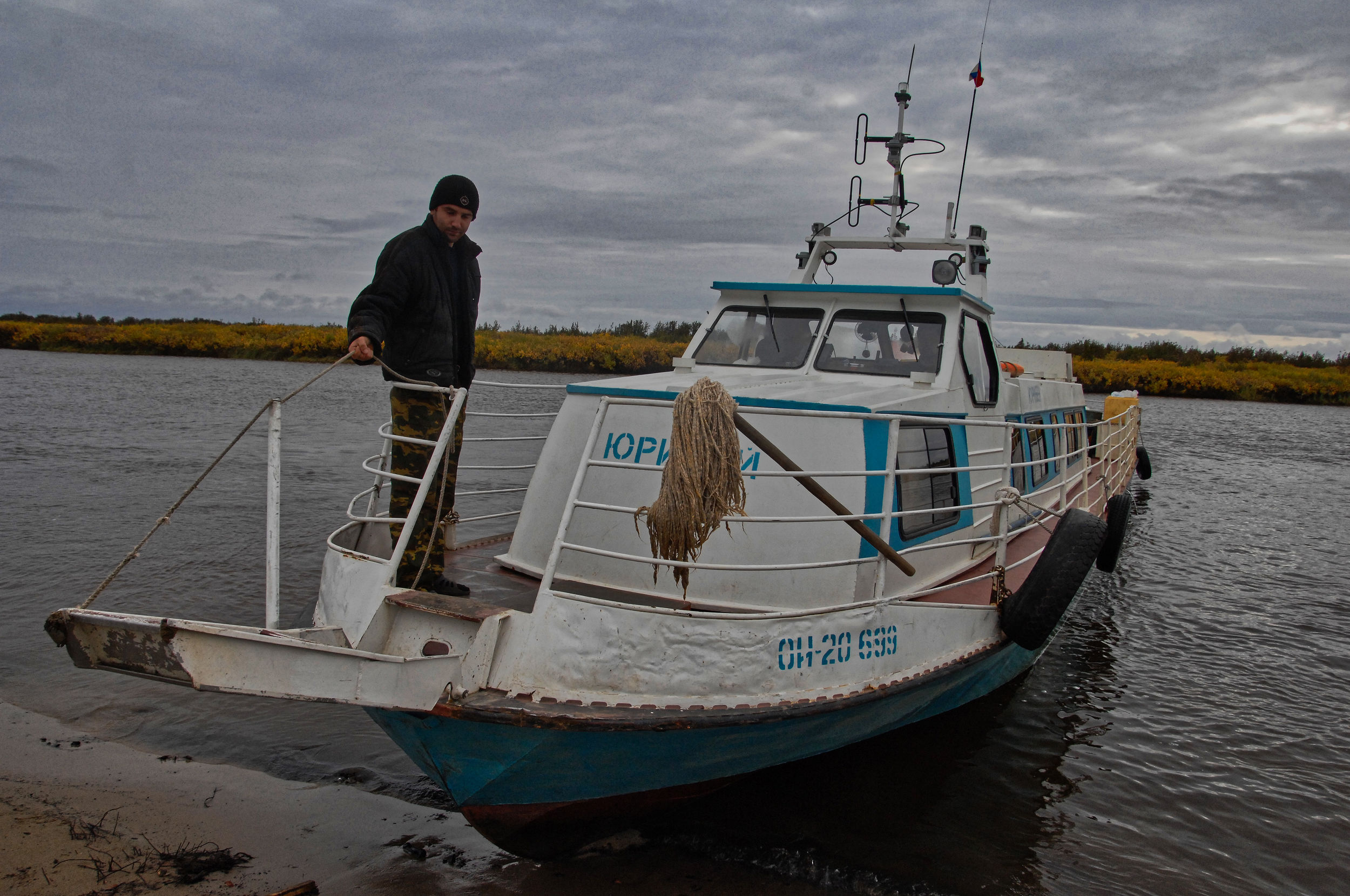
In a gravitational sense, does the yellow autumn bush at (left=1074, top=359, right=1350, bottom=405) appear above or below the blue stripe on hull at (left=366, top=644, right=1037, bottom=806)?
above

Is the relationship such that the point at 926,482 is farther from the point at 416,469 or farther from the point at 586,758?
the point at 416,469

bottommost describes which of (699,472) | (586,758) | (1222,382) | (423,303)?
(586,758)

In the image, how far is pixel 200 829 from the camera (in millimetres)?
4113

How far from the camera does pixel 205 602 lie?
7707 millimetres

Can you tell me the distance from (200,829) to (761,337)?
15.5 feet

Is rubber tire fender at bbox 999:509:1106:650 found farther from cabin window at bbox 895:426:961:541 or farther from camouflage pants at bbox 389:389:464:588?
camouflage pants at bbox 389:389:464:588

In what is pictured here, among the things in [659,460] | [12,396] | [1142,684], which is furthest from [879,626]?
[12,396]

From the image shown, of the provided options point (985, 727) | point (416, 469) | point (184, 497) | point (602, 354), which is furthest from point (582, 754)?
point (602, 354)

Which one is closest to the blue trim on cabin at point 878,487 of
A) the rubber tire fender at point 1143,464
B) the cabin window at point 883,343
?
the cabin window at point 883,343

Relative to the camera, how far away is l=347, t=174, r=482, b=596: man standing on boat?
418 cm

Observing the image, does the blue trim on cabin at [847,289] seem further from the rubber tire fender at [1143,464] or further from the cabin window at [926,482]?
the rubber tire fender at [1143,464]

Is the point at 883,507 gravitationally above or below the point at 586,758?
above

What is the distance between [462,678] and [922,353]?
4200 mm

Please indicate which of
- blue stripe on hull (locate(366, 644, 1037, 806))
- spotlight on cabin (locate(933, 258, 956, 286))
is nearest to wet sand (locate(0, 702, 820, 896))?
blue stripe on hull (locate(366, 644, 1037, 806))
